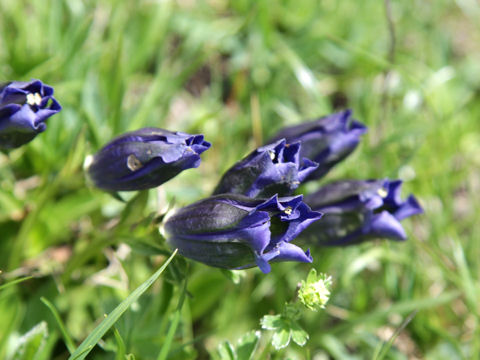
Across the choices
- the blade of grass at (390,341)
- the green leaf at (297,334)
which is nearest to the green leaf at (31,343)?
the green leaf at (297,334)

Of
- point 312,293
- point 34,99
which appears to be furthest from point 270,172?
point 34,99

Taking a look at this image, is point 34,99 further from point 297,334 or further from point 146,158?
point 297,334

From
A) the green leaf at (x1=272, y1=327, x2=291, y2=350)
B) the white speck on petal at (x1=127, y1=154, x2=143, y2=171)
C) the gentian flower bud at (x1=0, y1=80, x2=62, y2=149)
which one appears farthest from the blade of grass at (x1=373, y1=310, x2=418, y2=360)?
the gentian flower bud at (x1=0, y1=80, x2=62, y2=149)

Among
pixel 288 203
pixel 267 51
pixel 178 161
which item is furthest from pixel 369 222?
pixel 267 51

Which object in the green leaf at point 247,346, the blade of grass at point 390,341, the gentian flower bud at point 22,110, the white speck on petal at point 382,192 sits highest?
the gentian flower bud at point 22,110

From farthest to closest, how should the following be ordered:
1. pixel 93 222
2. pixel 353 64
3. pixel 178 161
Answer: pixel 353 64 → pixel 93 222 → pixel 178 161

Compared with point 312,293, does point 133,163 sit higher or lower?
higher

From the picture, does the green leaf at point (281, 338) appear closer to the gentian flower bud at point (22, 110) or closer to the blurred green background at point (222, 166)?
the blurred green background at point (222, 166)

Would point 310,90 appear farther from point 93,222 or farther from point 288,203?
point 288,203
